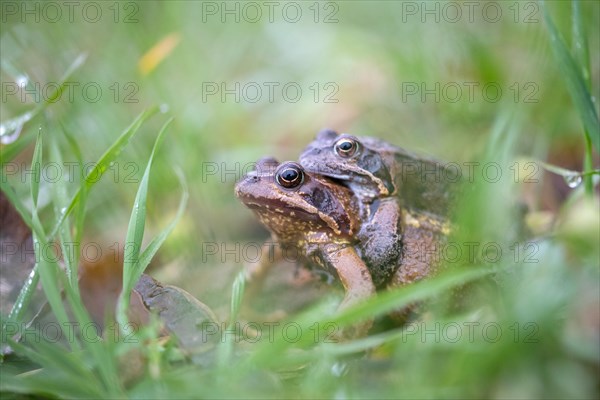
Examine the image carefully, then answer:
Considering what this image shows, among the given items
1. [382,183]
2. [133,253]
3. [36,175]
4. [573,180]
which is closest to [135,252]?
[133,253]

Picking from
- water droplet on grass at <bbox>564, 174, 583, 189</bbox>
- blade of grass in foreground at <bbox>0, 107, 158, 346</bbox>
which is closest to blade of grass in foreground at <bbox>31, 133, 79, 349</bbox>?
blade of grass in foreground at <bbox>0, 107, 158, 346</bbox>

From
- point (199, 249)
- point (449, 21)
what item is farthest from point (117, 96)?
point (449, 21)

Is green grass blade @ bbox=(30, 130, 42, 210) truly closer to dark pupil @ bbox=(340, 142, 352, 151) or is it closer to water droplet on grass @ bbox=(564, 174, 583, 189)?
dark pupil @ bbox=(340, 142, 352, 151)

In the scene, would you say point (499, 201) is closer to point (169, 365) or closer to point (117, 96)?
point (169, 365)

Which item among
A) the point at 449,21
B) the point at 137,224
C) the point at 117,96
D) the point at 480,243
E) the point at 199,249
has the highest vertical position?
the point at 449,21

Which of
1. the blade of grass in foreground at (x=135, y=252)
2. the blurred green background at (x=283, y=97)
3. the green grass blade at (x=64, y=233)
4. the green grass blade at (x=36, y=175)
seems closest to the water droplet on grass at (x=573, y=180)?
the blurred green background at (x=283, y=97)
